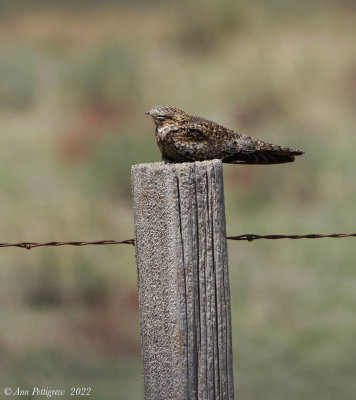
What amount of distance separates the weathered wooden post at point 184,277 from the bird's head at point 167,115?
758 mm

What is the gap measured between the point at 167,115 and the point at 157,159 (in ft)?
25.3

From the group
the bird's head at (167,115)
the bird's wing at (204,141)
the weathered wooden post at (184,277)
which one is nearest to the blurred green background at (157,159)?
the bird's head at (167,115)

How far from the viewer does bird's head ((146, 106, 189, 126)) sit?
13.9 ft

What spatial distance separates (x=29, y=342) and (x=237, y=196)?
4.58 m

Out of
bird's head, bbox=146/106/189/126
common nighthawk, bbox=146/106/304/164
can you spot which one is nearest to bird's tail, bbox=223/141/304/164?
common nighthawk, bbox=146/106/304/164

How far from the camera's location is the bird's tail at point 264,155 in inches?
163

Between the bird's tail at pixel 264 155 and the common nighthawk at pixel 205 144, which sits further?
the bird's tail at pixel 264 155

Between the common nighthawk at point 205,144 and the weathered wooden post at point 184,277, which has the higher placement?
the common nighthawk at point 205,144

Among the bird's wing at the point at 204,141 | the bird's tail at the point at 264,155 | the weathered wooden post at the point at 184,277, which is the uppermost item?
the bird's wing at the point at 204,141

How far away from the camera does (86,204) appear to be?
1137 centimetres

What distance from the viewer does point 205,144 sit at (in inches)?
159

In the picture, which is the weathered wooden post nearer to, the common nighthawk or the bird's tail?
the common nighthawk

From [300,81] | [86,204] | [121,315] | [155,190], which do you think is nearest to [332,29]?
[300,81]

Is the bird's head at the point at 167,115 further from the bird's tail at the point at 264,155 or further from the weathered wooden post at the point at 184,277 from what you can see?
the weathered wooden post at the point at 184,277
